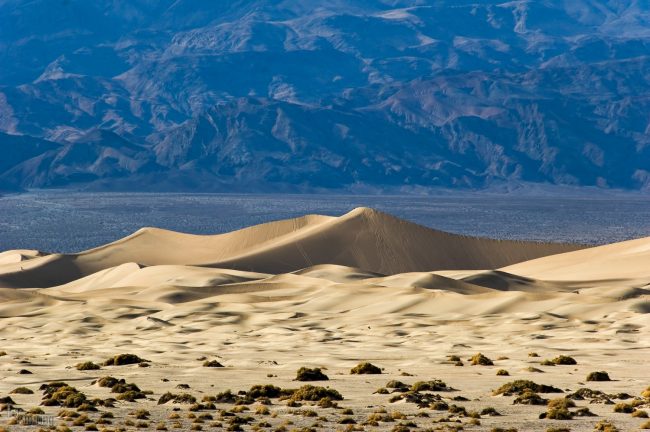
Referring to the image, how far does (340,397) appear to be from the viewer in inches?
1576

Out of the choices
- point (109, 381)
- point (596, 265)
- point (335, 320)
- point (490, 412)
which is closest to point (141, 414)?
point (109, 381)

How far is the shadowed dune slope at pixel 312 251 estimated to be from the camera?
14662 centimetres

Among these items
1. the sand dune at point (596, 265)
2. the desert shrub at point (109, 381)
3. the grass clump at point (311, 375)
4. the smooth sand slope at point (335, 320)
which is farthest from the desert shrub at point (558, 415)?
the sand dune at point (596, 265)

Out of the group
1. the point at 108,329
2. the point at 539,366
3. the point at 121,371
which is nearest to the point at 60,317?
the point at 108,329

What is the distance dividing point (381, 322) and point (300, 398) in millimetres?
39887

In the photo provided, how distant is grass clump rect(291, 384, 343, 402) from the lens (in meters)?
39.5

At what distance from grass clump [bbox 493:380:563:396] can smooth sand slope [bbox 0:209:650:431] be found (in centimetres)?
60

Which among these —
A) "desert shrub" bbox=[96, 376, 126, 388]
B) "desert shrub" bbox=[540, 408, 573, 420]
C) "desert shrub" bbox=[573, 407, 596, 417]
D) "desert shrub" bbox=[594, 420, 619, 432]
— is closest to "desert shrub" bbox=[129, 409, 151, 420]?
"desert shrub" bbox=[96, 376, 126, 388]

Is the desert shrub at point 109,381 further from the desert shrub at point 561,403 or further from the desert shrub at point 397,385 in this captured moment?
the desert shrub at point 561,403

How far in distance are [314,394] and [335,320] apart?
4281 cm

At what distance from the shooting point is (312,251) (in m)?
151

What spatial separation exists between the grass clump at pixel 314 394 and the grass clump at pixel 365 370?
7.79 m

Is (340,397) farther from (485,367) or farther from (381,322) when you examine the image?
(381,322)

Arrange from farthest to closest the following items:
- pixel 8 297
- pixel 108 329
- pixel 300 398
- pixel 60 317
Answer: pixel 8 297
pixel 60 317
pixel 108 329
pixel 300 398
